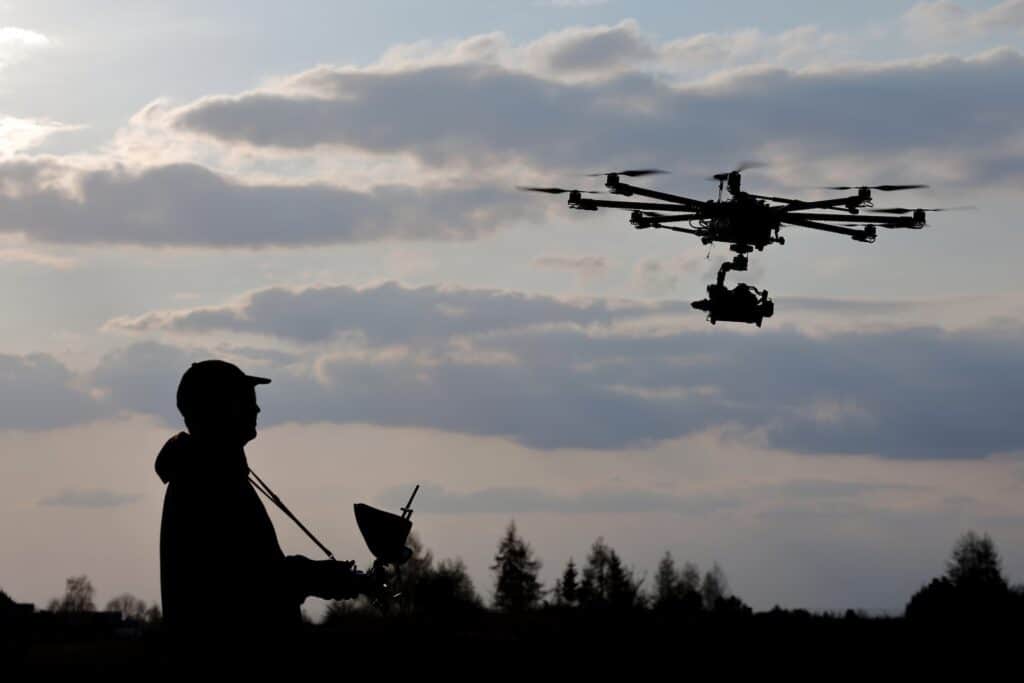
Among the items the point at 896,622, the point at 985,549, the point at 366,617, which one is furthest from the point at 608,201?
the point at 985,549

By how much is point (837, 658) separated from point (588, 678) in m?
6.48

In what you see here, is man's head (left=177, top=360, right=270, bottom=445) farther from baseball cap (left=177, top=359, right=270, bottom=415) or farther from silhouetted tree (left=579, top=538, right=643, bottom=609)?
silhouetted tree (left=579, top=538, right=643, bottom=609)

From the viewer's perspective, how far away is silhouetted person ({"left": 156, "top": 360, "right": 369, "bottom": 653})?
32.2ft

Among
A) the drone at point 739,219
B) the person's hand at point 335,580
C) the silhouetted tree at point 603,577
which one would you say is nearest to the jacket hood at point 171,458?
the person's hand at point 335,580

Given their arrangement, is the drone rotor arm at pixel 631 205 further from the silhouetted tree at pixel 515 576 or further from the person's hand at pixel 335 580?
the silhouetted tree at pixel 515 576

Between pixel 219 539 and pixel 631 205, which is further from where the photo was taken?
pixel 631 205

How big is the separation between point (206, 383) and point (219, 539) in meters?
0.93

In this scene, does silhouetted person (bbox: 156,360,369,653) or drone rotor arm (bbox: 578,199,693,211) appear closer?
silhouetted person (bbox: 156,360,369,653)

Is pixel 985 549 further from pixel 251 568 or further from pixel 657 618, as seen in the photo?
pixel 251 568

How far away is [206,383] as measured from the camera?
10125 millimetres

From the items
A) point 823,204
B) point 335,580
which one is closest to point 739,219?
point 823,204

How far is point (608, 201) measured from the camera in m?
42.5

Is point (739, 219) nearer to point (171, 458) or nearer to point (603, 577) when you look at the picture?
point (171, 458)

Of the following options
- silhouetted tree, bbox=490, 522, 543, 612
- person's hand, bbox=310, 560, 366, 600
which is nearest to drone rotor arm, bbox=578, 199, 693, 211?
person's hand, bbox=310, 560, 366, 600
